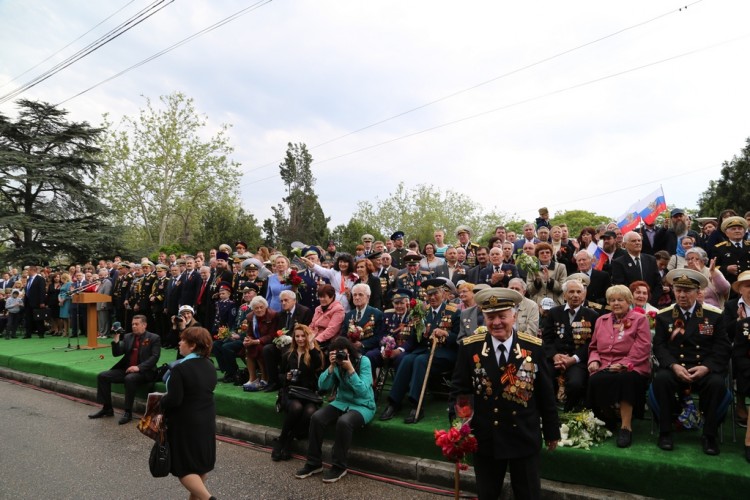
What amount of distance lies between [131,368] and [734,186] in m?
25.7

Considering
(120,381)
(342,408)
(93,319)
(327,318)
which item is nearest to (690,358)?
(342,408)

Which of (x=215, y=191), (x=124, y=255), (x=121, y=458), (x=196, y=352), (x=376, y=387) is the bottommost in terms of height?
(x=121, y=458)

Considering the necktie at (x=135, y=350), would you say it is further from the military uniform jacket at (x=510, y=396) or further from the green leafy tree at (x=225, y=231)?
the green leafy tree at (x=225, y=231)

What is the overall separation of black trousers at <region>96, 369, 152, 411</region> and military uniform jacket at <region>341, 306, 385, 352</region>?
3823 millimetres

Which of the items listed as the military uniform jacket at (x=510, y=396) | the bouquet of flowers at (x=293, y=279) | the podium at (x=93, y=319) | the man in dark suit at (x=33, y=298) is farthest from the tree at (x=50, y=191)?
the military uniform jacket at (x=510, y=396)

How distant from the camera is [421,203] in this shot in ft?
172

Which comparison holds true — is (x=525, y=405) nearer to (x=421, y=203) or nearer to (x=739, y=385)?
(x=739, y=385)

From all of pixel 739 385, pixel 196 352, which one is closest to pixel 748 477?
pixel 739 385

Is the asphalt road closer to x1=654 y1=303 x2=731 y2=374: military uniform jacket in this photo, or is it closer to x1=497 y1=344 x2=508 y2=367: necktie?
x1=497 y1=344 x2=508 y2=367: necktie

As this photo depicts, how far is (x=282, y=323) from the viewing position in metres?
8.14

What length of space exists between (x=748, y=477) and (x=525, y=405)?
220 cm

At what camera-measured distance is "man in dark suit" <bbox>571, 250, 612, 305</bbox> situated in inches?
292

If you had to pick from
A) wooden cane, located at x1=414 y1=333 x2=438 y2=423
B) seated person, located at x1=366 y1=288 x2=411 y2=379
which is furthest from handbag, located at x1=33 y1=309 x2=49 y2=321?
wooden cane, located at x1=414 y1=333 x2=438 y2=423

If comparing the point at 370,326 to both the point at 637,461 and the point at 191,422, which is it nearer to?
the point at 191,422
